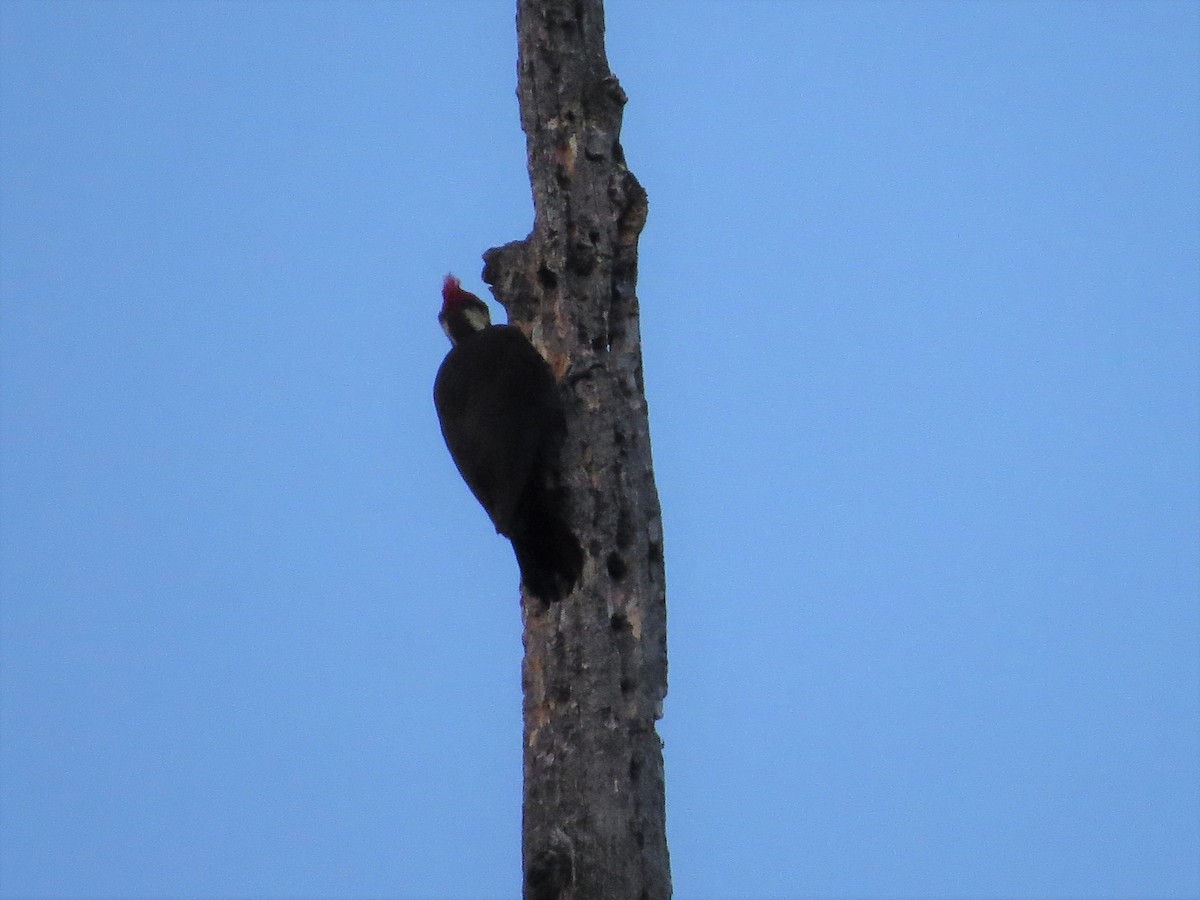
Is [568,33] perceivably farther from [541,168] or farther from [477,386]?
[477,386]

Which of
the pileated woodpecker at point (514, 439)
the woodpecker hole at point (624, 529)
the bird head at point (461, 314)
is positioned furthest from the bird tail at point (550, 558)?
the bird head at point (461, 314)

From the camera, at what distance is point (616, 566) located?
14.4 feet

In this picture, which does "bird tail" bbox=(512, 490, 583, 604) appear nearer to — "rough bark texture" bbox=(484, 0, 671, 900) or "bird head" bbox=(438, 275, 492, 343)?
"rough bark texture" bbox=(484, 0, 671, 900)

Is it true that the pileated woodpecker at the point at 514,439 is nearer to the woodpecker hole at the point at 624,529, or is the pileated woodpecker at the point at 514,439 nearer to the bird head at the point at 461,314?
the woodpecker hole at the point at 624,529

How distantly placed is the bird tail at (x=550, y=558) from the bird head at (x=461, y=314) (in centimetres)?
166

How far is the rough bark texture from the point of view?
161 inches

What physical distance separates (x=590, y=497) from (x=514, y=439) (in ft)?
1.35

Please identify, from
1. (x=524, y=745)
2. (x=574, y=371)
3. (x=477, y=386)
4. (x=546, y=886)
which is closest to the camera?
(x=546, y=886)

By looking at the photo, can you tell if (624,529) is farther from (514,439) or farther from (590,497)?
(514,439)

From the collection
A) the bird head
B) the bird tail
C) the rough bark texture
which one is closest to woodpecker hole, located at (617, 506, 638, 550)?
the rough bark texture

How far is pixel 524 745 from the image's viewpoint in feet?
14.1

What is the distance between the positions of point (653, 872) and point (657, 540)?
2.91ft

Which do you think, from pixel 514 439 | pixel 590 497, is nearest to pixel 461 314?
pixel 514 439

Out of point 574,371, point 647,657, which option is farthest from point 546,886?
point 574,371
